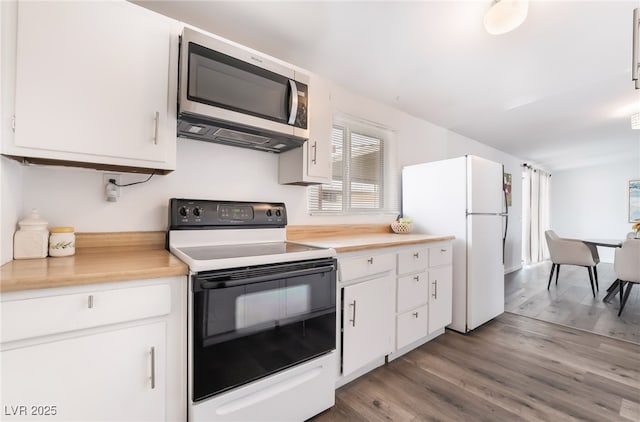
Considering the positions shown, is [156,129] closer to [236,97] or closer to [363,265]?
[236,97]

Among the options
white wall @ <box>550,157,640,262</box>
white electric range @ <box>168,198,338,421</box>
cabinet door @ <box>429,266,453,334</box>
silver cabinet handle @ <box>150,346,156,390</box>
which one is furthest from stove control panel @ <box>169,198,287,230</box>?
white wall @ <box>550,157,640,262</box>

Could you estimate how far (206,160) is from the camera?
5.98ft

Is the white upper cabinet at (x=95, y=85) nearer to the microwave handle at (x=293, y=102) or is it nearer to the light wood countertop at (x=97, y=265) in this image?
the light wood countertop at (x=97, y=265)

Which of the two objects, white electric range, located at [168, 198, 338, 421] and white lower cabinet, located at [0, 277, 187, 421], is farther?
white electric range, located at [168, 198, 338, 421]

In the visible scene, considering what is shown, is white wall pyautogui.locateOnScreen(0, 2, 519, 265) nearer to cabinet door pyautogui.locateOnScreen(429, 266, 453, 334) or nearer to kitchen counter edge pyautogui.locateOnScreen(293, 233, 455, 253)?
kitchen counter edge pyautogui.locateOnScreen(293, 233, 455, 253)

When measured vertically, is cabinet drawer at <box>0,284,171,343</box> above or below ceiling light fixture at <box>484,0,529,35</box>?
below

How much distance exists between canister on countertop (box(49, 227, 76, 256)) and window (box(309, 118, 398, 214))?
1.52 meters

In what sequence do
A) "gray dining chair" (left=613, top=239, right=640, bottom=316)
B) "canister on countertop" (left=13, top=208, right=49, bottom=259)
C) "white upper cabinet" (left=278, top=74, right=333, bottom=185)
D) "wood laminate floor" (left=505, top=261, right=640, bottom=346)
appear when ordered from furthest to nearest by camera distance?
"gray dining chair" (left=613, top=239, right=640, bottom=316)
"wood laminate floor" (left=505, top=261, right=640, bottom=346)
"white upper cabinet" (left=278, top=74, right=333, bottom=185)
"canister on countertop" (left=13, top=208, right=49, bottom=259)

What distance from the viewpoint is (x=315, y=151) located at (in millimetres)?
1981

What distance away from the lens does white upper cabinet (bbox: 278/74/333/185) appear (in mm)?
1944

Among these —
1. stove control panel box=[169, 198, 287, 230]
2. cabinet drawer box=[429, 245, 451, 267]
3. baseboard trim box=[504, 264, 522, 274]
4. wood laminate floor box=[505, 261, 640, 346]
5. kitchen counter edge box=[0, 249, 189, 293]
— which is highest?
stove control panel box=[169, 198, 287, 230]

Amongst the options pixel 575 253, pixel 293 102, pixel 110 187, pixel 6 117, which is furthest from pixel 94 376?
pixel 575 253

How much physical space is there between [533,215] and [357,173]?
5843 mm

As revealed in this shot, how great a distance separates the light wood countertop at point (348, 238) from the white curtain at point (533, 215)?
16.5 ft
